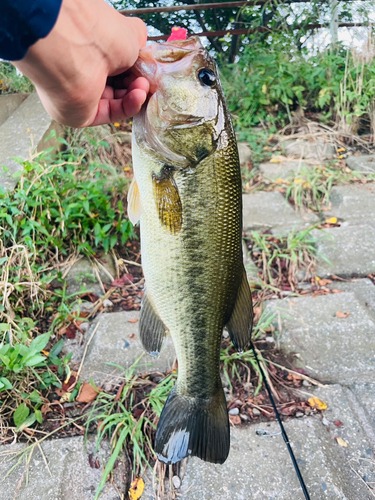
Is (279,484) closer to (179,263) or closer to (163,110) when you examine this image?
(179,263)

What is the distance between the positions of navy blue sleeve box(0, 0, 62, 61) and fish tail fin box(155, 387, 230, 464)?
128cm

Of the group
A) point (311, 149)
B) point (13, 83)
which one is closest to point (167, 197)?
point (311, 149)

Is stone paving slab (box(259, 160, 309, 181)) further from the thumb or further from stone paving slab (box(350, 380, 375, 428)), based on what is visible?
the thumb

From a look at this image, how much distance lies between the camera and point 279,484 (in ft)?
5.98

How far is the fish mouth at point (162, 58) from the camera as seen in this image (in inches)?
48.8

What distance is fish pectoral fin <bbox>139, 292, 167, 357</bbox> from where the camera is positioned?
1.51 meters

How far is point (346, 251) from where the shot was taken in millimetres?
3361

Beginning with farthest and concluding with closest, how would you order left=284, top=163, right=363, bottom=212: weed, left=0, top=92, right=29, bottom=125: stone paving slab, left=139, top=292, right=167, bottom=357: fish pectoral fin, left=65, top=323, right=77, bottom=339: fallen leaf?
left=0, top=92, right=29, bottom=125: stone paving slab
left=284, top=163, right=363, bottom=212: weed
left=65, top=323, right=77, bottom=339: fallen leaf
left=139, top=292, right=167, bottom=357: fish pectoral fin

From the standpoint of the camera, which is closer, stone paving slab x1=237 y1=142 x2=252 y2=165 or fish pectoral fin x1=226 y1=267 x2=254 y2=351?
fish pectoral fin x1=226 y1=267 x2=254 y2=351

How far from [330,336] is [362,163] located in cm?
283

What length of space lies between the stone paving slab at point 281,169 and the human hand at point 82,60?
3365 mm

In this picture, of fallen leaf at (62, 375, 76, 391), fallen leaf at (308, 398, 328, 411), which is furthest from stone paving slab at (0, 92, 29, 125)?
fallen leaf at (308, 398, 328, 411)

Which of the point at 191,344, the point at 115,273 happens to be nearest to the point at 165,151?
the point at 191,344

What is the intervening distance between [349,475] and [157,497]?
92 cm
